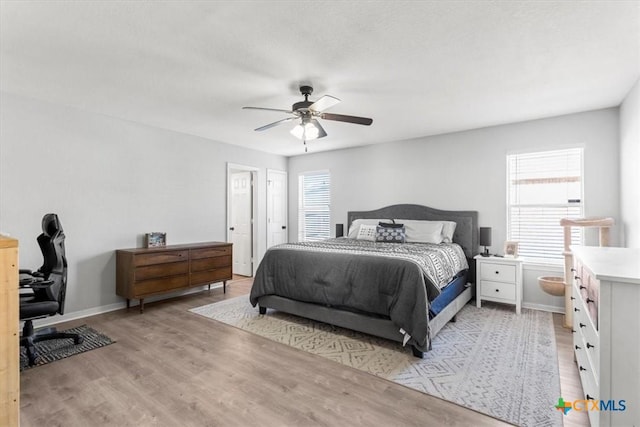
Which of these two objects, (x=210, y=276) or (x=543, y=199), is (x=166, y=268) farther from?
(x=543, y=199)

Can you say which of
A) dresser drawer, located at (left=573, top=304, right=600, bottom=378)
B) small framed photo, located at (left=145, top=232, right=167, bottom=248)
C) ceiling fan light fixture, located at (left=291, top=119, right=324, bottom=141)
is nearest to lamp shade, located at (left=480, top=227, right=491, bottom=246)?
dresser drawer, located at (left=573, top=304, right=600, bottom=378)

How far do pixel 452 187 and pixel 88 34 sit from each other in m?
4.66

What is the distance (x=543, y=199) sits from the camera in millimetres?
4199

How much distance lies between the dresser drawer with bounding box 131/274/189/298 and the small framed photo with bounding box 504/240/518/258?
4510 mm

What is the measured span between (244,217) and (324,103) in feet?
13.4

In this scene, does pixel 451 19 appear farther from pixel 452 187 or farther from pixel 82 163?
pixel 82 163

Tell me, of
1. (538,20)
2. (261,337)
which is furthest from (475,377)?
(538,20)

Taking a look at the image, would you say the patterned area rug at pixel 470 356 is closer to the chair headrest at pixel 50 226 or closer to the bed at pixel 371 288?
the bed at pixel 371 288

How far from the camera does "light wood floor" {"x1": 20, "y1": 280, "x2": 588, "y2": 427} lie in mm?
1941

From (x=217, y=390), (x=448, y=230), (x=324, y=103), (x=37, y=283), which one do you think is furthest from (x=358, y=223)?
(x=37, y=283)

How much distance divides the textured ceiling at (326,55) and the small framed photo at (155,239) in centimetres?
171

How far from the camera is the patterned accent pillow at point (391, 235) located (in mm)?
4605

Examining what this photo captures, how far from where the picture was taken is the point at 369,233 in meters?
4.99

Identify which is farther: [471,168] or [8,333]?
[471,168]
